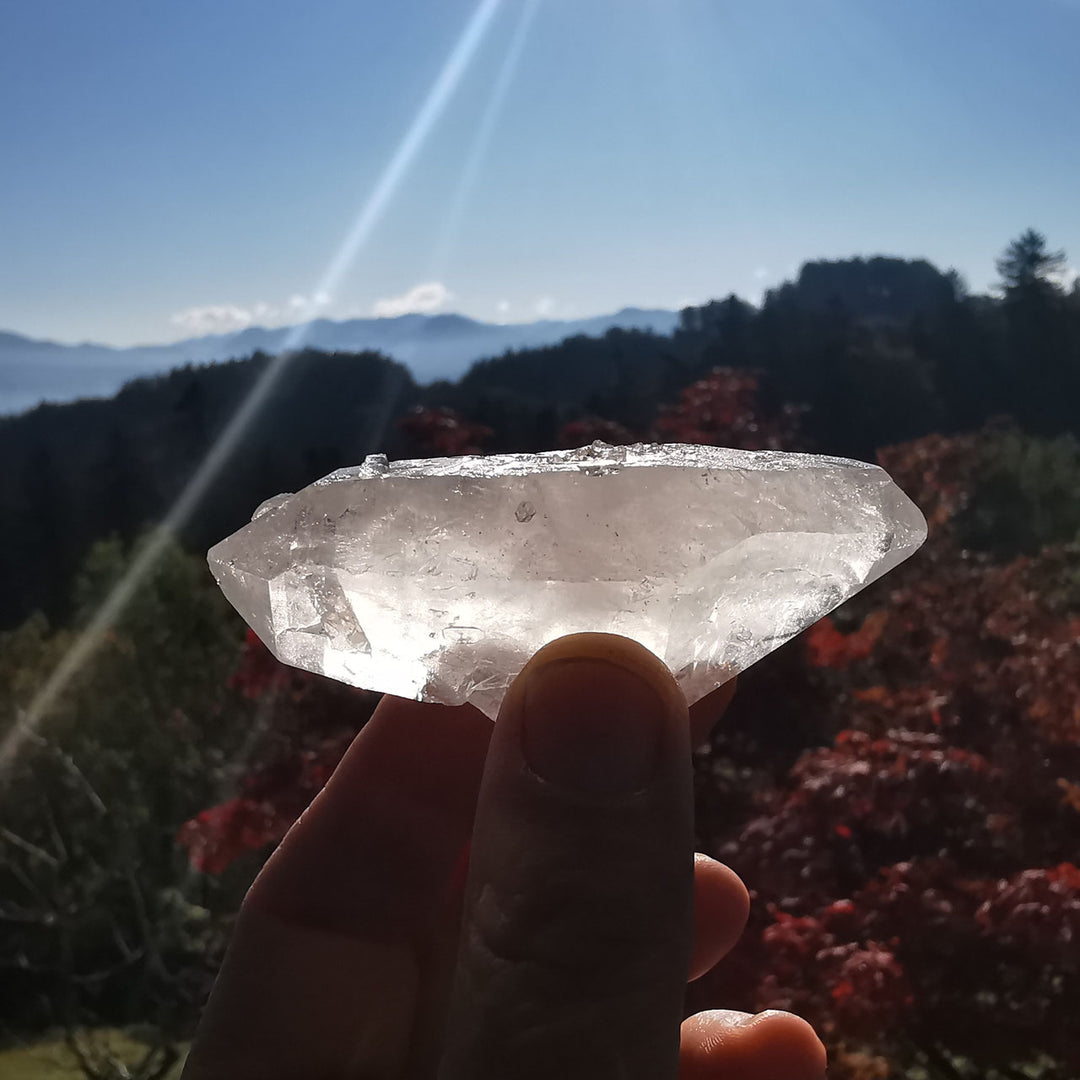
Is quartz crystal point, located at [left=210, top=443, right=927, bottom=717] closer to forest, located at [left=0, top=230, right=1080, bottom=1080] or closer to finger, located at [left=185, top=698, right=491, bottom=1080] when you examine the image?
finger, located at [left=185, top=698, right=491, bottom=1080]

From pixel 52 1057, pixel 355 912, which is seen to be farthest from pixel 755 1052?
pixel 52 1057

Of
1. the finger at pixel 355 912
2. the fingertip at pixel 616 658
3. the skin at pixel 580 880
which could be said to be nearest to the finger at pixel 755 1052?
the finger at pixel 355 912

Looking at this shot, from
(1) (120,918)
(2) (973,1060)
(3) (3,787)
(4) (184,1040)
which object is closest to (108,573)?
(3) (3,787)

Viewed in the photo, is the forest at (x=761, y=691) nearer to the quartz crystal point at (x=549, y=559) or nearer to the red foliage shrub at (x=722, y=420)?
the red foliage shrub at (x=722, y=420)

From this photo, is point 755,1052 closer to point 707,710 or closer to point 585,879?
point 707,710

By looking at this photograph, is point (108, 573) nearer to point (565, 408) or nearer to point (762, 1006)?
point (565, 408)

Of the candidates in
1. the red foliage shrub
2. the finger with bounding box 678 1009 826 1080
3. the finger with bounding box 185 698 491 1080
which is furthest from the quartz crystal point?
the red foliage shrub
